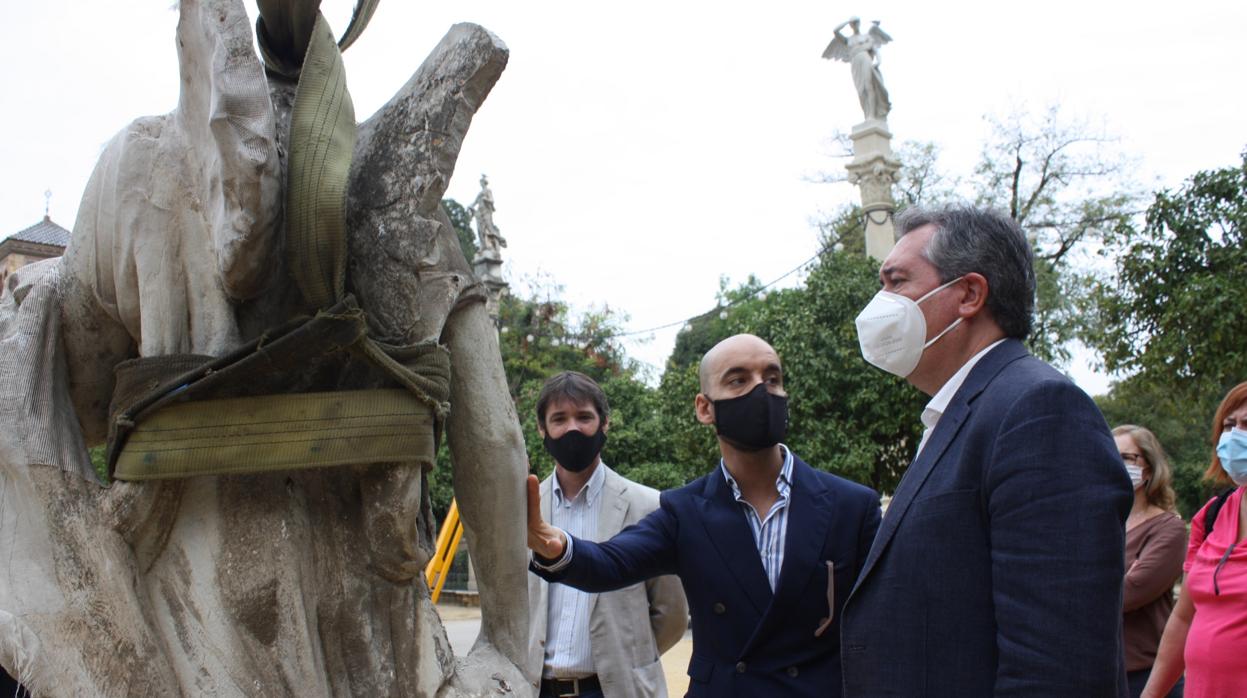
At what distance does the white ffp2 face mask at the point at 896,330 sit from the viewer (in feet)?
7.47

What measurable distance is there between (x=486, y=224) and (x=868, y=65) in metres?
7.63

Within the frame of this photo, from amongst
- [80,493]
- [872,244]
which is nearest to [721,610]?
[80,493]

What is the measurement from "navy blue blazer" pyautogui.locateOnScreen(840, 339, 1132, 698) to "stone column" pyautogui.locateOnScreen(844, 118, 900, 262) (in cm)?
1696

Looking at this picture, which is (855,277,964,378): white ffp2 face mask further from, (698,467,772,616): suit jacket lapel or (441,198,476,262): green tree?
(441,198,476,262): green tree

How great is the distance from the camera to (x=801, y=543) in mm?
2980

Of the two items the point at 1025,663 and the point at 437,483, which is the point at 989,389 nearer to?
the point at 1025,663

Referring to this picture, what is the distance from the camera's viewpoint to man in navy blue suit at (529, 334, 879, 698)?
9.57 ft

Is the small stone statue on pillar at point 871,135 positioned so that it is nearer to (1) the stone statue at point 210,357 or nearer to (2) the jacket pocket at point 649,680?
(2) the jacket pocket at point 649,680

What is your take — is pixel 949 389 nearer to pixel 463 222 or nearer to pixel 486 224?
pixel 486 224

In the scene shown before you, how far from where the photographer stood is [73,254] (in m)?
1.96

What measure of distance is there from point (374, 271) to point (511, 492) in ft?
1.66

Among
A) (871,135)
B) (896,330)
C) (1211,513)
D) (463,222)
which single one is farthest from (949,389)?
(463,222)

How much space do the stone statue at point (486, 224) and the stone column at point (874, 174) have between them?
6.68 meters

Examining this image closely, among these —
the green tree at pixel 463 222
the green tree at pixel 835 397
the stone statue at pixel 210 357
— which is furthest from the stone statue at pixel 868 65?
the green tree at pixel 463 222
